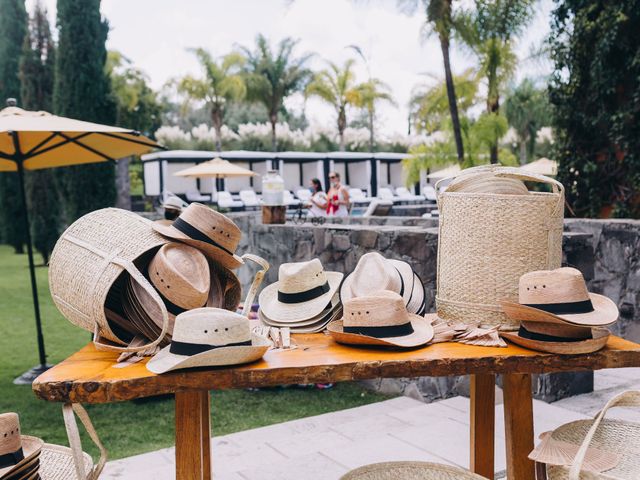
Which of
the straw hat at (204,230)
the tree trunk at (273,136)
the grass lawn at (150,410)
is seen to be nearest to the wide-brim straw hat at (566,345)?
the straw hat at (204,230)

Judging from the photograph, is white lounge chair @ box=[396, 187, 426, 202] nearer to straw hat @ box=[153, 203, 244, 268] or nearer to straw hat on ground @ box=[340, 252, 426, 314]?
straw hat on ground @ box=[340, 252, 426, 314]

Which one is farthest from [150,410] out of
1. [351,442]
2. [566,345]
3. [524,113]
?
[524,113]

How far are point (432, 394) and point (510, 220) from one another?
265 cm

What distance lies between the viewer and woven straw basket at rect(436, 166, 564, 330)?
6.24 feet

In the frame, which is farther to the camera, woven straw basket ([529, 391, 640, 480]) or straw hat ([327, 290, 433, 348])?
straw hat ([327, 290, 433, 348])

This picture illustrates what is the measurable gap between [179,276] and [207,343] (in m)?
0.27

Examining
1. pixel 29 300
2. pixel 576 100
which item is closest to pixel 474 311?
pixel 576 100

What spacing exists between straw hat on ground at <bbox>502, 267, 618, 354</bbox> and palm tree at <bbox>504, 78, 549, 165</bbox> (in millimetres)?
33768

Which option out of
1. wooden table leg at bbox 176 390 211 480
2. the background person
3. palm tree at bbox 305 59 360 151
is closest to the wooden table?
wooden table leg at bbox 176 390 211 480

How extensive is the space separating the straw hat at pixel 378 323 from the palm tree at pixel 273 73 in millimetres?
29247

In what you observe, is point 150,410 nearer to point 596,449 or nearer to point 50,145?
point 50,145

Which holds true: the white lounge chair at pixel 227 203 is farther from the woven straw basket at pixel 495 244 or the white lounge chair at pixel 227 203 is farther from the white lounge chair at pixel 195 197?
the woven straw basket at pixel 495 244

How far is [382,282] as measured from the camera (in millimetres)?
1998

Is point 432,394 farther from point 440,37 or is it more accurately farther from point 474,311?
point 440,37
